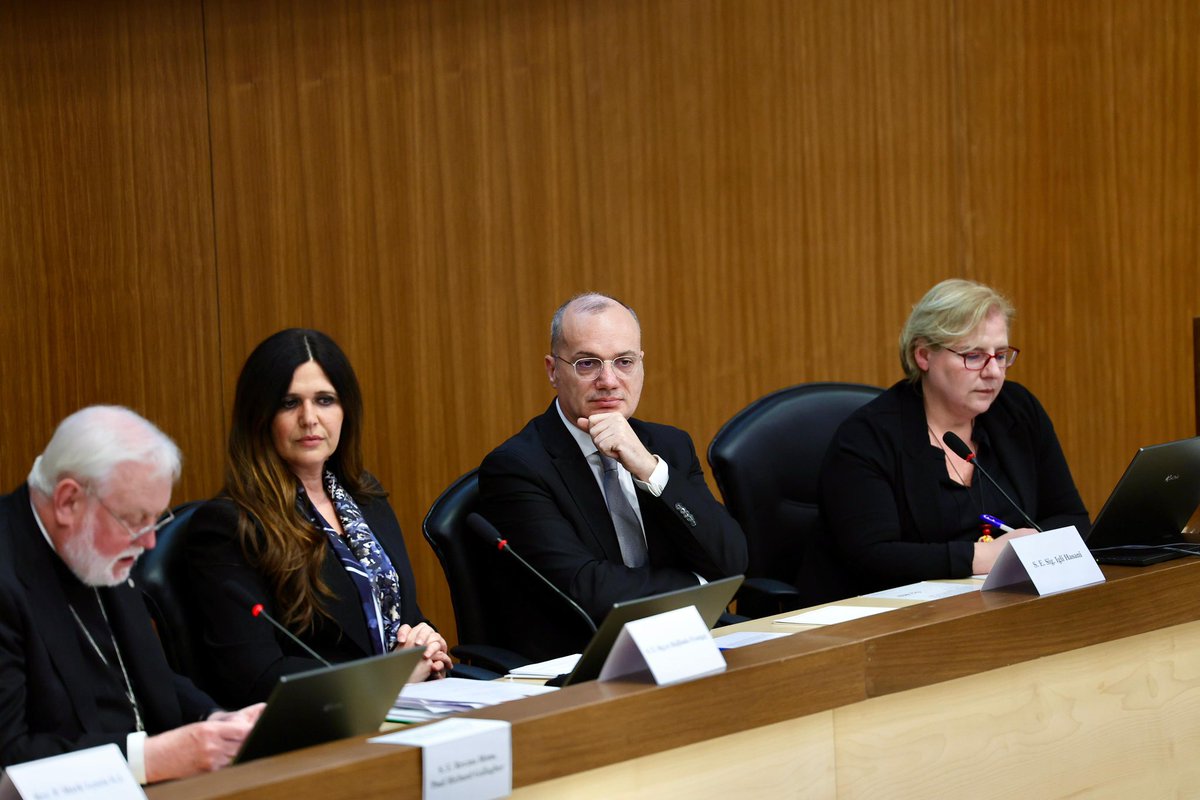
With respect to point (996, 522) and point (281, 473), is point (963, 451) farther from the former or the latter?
point (281, 473)

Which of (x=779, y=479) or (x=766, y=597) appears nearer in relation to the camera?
(x=766, y=597)

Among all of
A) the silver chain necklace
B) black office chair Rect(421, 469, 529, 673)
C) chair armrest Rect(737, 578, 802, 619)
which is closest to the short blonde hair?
chair armrest Rect(737, 578, 802, 619)

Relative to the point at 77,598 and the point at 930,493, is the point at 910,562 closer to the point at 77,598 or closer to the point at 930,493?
the point at 930,493

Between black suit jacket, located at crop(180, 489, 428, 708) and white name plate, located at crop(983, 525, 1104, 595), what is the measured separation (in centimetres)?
109

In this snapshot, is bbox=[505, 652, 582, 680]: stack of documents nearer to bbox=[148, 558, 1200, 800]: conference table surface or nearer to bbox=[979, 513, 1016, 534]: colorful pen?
bbox=[148, 558, 1200, 800]: conference table surface

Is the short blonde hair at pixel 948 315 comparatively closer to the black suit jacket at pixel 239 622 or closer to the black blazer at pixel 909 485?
the black blazer at pixel 909 485

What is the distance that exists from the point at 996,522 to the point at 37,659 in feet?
6.43

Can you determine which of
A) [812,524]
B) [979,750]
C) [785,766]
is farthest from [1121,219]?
[785,766]

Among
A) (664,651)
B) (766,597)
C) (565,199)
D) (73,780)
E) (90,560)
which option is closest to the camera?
(73,780)

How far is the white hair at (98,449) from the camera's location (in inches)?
72.7

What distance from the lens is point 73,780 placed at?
1318 mm

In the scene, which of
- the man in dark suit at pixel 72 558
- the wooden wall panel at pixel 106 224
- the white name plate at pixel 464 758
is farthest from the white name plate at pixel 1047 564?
the wooden wall panel at pixel 106 224

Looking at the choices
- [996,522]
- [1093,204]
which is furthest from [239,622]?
[1093,204]

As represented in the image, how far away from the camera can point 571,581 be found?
275 cm
